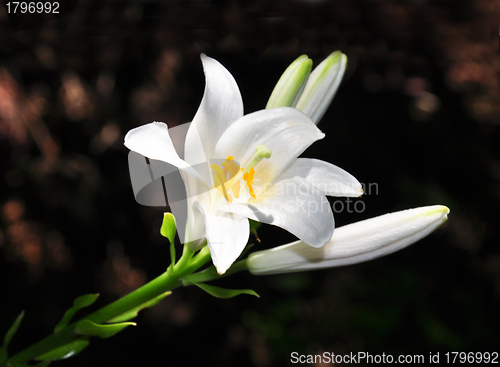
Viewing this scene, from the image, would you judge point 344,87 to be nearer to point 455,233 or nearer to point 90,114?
A: point 455,233

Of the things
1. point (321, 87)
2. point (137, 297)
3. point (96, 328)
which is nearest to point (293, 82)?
point (321, 87)

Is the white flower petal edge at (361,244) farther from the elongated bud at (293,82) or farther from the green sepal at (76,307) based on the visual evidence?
the green sepal at (76,307)

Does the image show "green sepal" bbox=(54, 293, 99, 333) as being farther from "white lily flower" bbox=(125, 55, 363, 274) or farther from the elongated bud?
the elongated bud

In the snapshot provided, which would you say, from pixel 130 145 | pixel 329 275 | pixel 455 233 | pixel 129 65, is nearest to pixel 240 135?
pixel 130 145

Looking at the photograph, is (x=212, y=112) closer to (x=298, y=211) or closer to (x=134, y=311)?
(x=298, y=211)

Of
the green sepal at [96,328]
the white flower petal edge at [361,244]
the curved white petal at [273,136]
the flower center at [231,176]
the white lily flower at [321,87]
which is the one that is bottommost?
the green sepal at [96,328]

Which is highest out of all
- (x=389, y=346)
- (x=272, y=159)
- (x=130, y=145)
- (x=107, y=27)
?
(x=107, y=27)

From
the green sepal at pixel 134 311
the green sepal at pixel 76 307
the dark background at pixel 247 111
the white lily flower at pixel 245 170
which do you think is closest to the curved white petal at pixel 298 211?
the white lily flower at pixel 245 170
